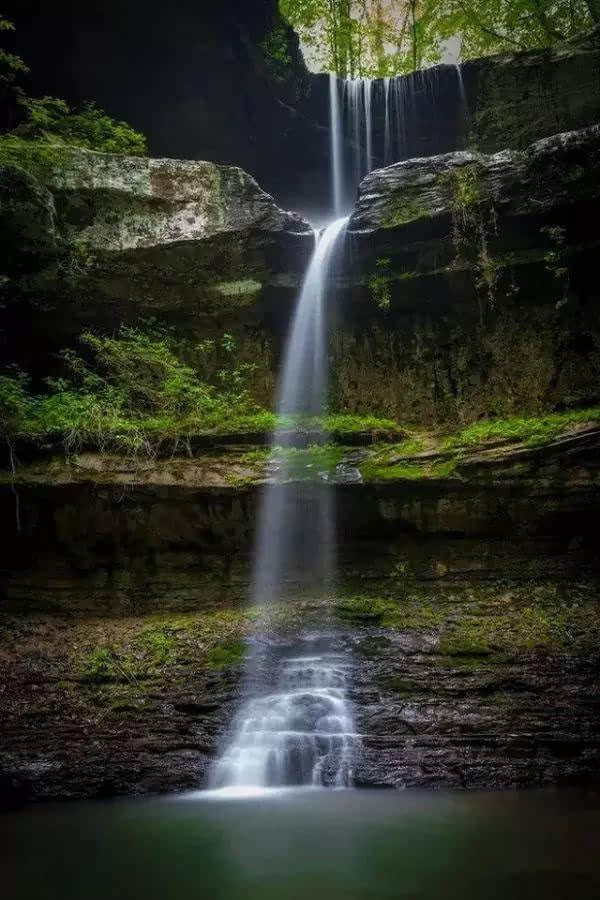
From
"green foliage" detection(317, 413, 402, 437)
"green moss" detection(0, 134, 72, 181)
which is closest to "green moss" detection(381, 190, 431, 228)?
"green foliage" detection(317, 413, 402, 437)

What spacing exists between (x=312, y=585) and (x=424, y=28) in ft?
62.9

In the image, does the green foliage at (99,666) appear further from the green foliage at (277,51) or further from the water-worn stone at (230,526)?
the green foliage at (277,51)

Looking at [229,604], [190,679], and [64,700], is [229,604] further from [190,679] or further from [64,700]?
[64,700]

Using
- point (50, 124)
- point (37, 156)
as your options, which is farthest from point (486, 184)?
point (50, 124)

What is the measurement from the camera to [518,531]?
836 cm

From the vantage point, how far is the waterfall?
224 inches

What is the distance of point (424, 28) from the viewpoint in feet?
59.5

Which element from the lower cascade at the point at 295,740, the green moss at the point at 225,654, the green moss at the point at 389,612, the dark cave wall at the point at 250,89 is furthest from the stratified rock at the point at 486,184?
the lower cascade at the point at 295,740

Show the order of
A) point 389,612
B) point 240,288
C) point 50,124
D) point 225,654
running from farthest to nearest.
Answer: point 50,124 → point 240,288 → point 389,612 → point 225,654

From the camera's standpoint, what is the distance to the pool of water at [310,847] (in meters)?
3.65

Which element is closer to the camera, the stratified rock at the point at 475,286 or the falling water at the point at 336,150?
the stratified rock at the point at 475,286

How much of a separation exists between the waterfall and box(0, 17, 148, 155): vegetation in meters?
5.00

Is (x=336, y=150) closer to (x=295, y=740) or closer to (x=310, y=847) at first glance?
(x=295, y=740)

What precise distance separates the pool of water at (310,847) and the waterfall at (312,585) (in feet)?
1.22
